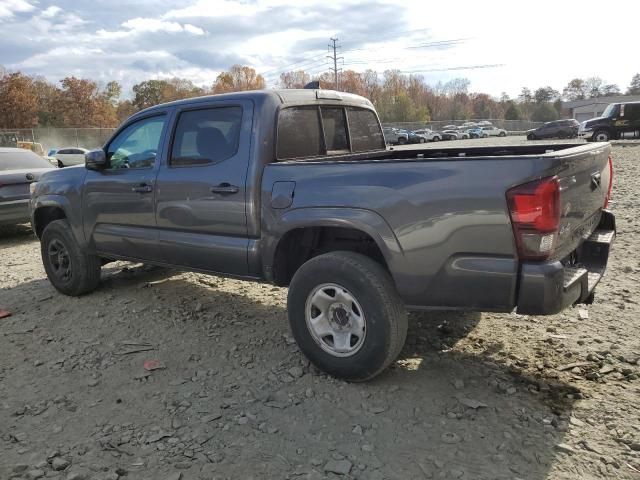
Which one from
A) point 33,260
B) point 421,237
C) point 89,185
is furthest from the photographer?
point 33,260

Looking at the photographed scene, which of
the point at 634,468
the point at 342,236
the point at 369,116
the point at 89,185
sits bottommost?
the point at 634,468

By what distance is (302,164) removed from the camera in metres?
3.56

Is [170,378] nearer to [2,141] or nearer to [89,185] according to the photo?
[89,185]

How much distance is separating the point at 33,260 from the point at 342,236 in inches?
224

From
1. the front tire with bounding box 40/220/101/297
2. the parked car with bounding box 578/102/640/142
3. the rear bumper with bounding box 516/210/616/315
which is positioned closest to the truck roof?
the front tire with bounding box 40/220/101/297

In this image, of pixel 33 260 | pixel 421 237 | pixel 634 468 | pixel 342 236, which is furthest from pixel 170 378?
pixel 33 260

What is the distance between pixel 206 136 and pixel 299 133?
76cm

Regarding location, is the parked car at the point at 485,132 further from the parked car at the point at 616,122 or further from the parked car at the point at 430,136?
the parked car at the point at 616,122

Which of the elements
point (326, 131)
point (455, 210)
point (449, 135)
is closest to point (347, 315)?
point (455, 210)

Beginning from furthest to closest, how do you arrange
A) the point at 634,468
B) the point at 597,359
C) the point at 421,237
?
the point at 597,359 → the point at 421,237 → the point at 634,468

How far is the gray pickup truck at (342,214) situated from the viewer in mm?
2824

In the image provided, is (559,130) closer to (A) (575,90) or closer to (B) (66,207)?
(B) (66,207)

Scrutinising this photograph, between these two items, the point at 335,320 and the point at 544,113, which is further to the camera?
the point at 544,113

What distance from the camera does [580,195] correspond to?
3188mm
